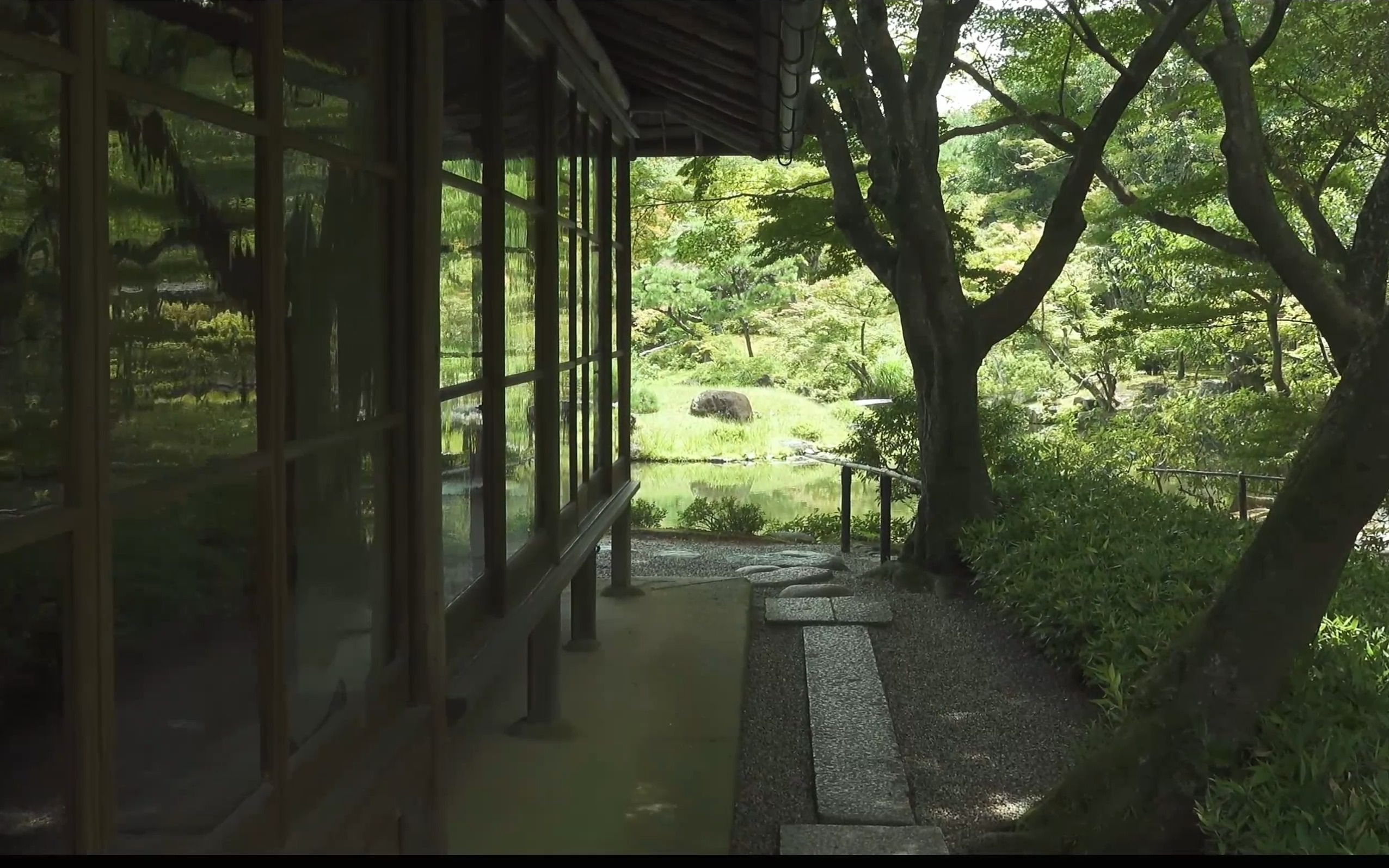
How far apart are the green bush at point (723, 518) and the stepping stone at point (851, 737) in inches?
232

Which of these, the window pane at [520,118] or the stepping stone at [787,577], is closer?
the window pane at [520,118]

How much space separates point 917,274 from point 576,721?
4.80 metres

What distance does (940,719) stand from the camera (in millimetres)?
6434

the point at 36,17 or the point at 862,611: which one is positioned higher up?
the point at 36,17

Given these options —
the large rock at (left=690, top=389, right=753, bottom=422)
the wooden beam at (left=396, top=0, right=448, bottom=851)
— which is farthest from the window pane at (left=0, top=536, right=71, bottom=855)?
the large rock at (left=690, top=389, right=753, bottom=422)

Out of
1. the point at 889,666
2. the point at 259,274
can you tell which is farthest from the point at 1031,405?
the point at 259,274

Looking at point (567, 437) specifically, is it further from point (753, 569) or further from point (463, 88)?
point (753, 569)

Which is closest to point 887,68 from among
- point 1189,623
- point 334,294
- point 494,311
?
point 1189,623

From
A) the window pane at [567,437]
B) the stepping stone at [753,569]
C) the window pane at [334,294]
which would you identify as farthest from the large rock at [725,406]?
the window pane at [334,294]

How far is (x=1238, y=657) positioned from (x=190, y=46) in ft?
11.5

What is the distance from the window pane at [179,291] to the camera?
1976 mm

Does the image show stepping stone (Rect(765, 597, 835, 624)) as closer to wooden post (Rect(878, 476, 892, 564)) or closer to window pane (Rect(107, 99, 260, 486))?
wooden post (Rect(878, 476, 892, 564))

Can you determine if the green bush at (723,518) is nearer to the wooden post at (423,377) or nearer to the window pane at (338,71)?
the wooden post at (423,377)

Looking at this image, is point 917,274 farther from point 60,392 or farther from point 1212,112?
point 60,392
